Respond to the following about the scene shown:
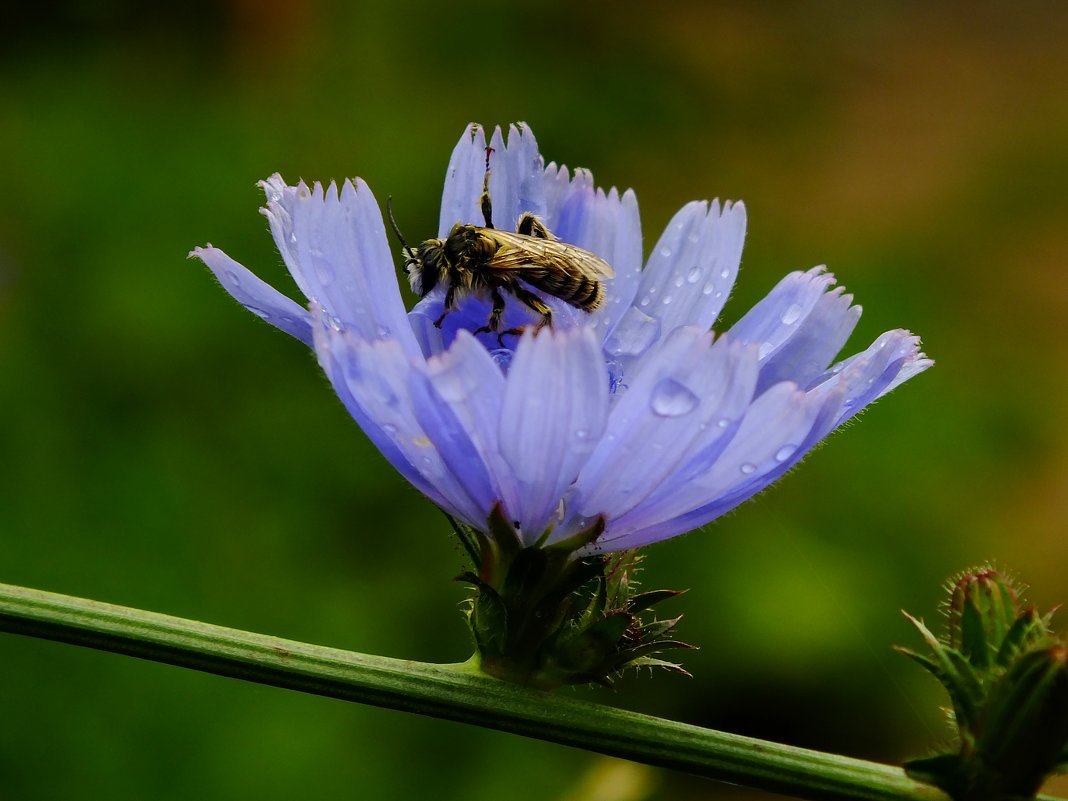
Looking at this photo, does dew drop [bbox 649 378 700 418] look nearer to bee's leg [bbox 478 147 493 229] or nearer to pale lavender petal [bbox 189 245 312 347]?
pale lavender petal [bbox 189 245 312 347]

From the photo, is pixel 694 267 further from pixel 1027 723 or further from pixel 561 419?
pixel 1027 723

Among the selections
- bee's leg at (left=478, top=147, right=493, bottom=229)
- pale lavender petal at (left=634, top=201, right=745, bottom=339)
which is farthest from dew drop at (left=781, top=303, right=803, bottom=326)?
bee's leg at (left=478, top=147, right=493, bottom=229)

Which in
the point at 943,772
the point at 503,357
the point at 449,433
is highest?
the point at 503,357

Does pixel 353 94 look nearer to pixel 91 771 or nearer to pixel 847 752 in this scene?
pixel 91 771

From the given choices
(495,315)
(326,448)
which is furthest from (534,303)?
(326,448)

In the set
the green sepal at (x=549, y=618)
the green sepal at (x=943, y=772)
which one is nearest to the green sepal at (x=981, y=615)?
the green sepal at (x=943, y=772)

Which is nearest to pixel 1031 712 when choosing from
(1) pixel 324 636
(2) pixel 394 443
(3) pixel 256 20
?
(2) pixel 394 443
